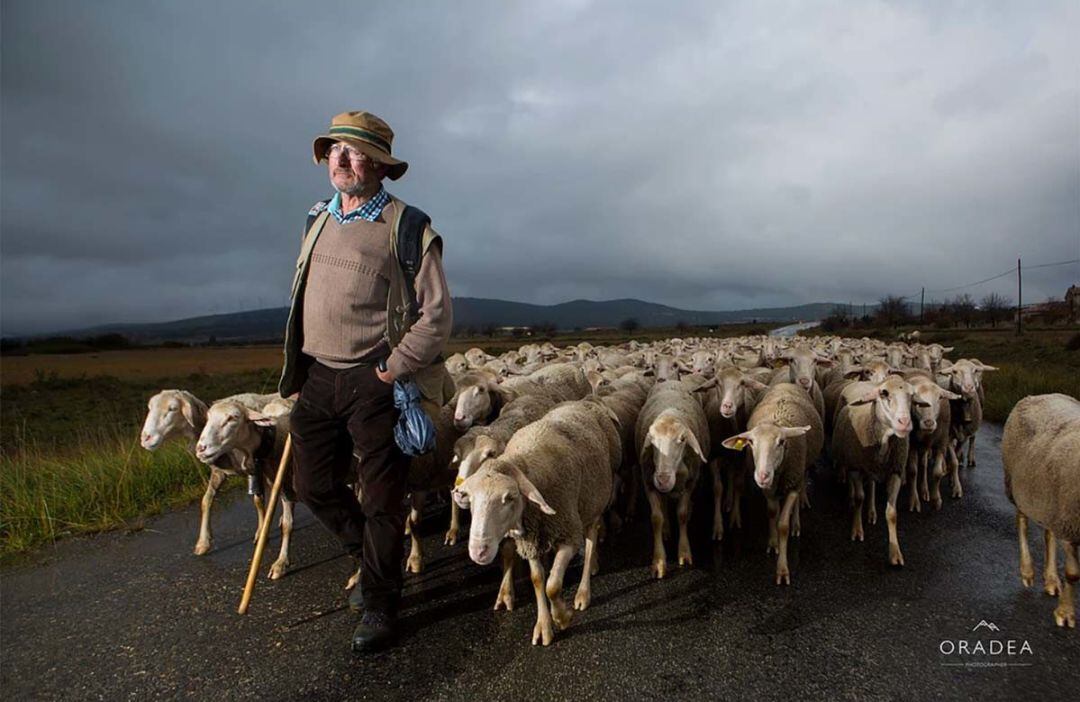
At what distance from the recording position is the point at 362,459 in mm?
3734

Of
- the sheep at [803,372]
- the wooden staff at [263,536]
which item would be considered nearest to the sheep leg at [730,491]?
the sheep at [803,372]

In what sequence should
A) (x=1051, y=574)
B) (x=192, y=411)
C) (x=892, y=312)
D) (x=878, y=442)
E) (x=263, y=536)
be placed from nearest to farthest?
(x=263, y=536) → (x=1051, y=574) → (x=192, y=411) → (x=878, y=442) → (x=892, y=312)

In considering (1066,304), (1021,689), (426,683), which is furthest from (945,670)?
(1066,304)

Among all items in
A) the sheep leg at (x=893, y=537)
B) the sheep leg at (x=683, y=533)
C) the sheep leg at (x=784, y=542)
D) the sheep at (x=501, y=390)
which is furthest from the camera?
the sheep at (x=501, y=390)

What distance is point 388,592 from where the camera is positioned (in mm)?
3816

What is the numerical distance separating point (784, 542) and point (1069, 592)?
6.09 feet

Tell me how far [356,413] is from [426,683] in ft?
5.81

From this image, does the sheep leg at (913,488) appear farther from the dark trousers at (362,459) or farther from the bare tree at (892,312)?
the bare tree at (892,312)

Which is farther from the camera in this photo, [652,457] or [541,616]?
[652,457]

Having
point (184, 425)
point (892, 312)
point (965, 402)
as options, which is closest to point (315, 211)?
point (184, 425)

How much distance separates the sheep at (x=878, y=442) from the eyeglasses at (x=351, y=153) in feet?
17.6

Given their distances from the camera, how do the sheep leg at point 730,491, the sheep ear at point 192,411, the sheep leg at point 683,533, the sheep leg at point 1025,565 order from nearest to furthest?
the sheep leg at point 1025,565 → the sheep leg at point 683,533 → the sheep ear at point 192,411 → the sheep leg at point 730,491

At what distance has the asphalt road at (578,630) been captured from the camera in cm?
334

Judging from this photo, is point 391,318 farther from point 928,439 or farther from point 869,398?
point 928,439
